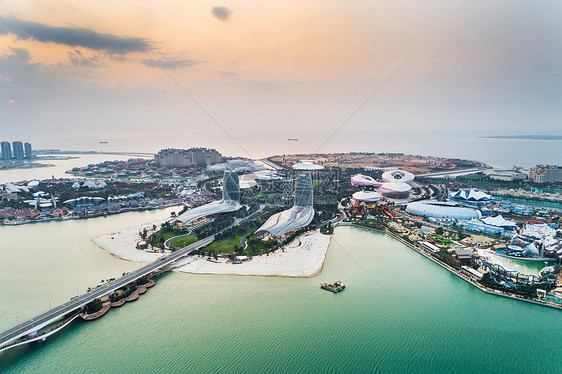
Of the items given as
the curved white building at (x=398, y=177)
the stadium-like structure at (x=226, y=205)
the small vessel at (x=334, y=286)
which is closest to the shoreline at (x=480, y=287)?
the small vessel at (x=334, y=286)

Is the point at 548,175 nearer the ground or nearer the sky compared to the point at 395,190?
nearer the sky

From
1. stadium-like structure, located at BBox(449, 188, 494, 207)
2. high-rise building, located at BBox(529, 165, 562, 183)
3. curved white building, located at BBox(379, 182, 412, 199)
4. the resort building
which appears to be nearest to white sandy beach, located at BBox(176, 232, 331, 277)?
curved white building, located at BBox(379, 182, 412, 199)

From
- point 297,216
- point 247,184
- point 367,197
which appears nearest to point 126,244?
point 297,216

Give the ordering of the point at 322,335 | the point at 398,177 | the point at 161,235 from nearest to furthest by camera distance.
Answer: the point at 322,335 < the point at 161,235 < the point at 398,177

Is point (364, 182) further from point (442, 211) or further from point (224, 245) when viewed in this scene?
point (224, 245)

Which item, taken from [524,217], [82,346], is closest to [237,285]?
[82,346]

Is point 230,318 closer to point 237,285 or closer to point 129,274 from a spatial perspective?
point 237,285

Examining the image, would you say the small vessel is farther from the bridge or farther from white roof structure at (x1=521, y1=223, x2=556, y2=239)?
white roof structure at (x1=521, y1=223, x2=556, y2=239)
